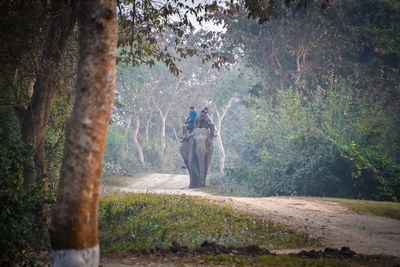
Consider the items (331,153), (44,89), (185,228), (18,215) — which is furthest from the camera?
(331,153)

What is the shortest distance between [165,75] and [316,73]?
19.4 m

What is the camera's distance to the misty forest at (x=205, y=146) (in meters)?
2.85

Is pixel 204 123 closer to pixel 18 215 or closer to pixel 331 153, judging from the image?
pixel 331 153

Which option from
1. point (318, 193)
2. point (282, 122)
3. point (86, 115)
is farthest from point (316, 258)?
point (282, 122)

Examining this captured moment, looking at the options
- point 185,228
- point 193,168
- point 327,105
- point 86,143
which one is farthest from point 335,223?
point 193,168

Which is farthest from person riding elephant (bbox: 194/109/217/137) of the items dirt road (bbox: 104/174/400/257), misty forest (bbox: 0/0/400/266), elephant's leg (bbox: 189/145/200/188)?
dirt road (bbox: 104/174/400/257)

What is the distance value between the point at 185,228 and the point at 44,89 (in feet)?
11.5

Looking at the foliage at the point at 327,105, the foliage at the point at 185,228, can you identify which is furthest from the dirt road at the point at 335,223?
the foliage at the point at 327,105

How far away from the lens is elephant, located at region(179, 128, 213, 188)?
1427 cm

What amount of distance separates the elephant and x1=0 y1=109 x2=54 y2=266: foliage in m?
9.76

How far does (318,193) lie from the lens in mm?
12305

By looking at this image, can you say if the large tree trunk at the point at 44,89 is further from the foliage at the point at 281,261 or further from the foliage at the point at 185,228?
the foliage at the point at 281,261

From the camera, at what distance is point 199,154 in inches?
559

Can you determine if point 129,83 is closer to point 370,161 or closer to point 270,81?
point 270,81
